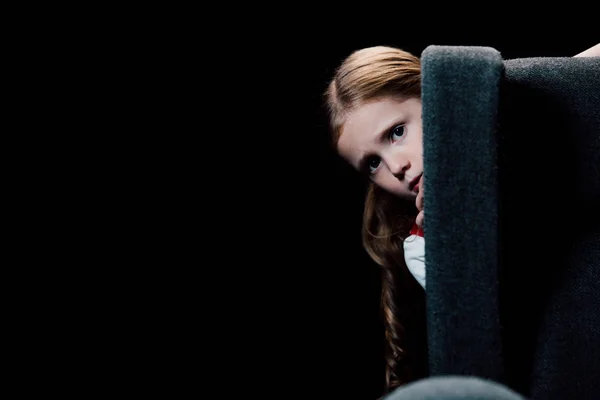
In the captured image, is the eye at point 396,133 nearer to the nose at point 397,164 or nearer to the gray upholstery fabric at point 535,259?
the nose at point 397,164

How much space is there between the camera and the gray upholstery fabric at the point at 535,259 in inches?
22.1

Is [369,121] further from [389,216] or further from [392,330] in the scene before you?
[392,330]

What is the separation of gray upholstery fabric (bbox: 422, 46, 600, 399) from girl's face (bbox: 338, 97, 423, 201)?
355 millimetres

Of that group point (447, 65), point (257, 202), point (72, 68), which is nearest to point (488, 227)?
point (447, 65)

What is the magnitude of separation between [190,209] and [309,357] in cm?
45

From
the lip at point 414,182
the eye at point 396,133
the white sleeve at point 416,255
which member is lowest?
the white sleeve at point 416,255

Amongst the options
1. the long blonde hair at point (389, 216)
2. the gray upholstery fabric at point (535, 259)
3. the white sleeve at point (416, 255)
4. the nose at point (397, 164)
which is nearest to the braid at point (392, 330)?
the long blonde hair at point (389, 216)

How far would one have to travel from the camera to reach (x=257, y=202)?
1331mm

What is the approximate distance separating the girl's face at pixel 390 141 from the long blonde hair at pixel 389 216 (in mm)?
25

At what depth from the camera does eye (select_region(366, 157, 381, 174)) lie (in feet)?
3.62

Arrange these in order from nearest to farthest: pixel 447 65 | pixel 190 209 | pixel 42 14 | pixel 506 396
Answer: pixel 506 396 < pixel 447 65 < pixel 42 14 < pixel 190 209

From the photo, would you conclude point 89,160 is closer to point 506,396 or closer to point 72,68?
point 72,68

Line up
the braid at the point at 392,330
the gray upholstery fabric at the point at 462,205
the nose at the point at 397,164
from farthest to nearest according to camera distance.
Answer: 1. the braid at the point at 392,330
2. the nose at the point at 397,164
3. the gray upholstery fabric at the point at 462,205

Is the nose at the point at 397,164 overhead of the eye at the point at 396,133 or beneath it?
beneath
